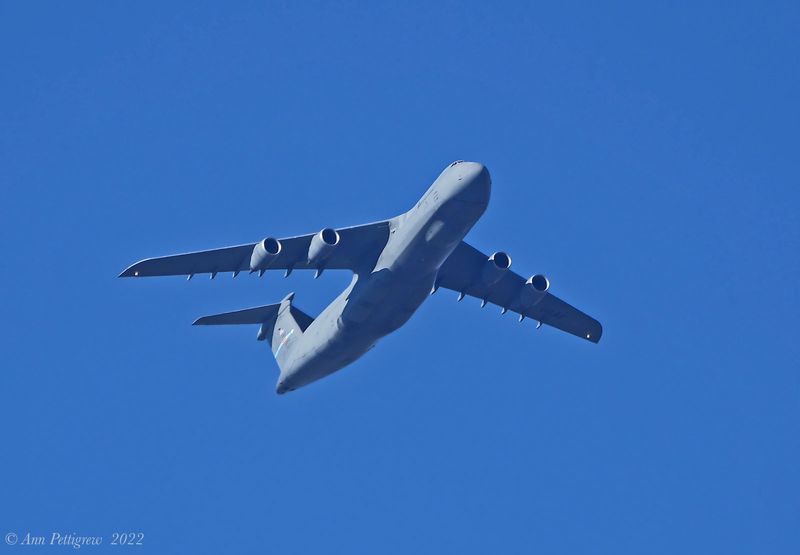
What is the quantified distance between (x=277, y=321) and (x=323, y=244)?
24.7ft

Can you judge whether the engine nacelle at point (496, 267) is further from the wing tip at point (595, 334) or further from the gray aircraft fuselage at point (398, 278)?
A: the wing tip at point (595, 334)

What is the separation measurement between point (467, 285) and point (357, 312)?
4.47 meters

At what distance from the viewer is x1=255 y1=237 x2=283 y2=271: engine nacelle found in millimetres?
35750

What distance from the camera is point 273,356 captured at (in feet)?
140

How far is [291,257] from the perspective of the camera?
3716cm

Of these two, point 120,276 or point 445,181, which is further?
point 120,276

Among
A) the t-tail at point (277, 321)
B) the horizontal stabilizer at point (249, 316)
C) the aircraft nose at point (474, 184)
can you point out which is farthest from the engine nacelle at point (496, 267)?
the horizontal stabilizer at point (249, 316)

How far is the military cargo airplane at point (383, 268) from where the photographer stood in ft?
112

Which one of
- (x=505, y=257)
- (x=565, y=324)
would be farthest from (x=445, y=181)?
(x=565, y=324)

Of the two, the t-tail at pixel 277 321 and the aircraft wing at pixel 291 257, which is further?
the t-tail at pixel 277 321

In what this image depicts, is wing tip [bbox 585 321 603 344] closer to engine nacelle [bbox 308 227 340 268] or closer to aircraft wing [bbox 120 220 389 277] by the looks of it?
A: aircraft wing [bbox 120 220 389 277]

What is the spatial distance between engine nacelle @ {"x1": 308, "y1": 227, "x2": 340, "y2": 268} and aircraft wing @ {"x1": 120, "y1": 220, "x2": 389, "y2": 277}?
395mm

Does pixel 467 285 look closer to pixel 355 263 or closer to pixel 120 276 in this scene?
pixel 355 263

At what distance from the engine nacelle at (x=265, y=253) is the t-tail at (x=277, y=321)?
4.83 meters
